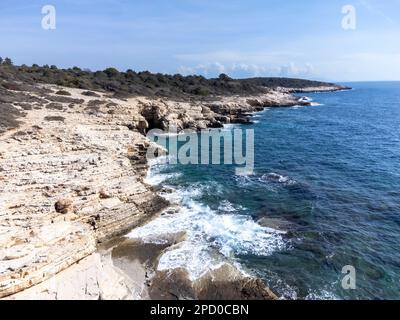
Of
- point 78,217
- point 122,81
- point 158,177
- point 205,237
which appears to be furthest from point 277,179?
point 122,81

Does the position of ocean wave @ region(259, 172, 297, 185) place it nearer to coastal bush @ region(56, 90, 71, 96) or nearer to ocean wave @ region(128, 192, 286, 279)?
ocean wave @ region(128, 192, 286, 279)

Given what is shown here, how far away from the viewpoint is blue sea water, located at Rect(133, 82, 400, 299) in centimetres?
1838

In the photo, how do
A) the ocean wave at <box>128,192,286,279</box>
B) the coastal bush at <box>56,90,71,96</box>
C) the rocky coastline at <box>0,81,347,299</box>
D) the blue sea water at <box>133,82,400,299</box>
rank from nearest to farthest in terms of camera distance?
the rocky coastline at <box>0,81,347,299</box>
the blue sea water at <box>133,82,400,299</box>
the ocean wave at <box>128,192,286,279</box>
the coastal bush at <box>56,90,71,96</box>

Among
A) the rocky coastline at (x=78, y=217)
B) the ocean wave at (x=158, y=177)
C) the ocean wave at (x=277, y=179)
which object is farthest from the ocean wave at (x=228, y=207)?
the ocean wave at (x=158, y=177)

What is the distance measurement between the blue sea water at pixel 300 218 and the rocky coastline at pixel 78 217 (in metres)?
1.58

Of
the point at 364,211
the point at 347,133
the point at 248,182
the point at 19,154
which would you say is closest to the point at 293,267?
the point at 364,211

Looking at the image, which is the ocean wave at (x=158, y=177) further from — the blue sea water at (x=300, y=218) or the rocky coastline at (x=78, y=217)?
the rocky coastline at (x=78, y=217)

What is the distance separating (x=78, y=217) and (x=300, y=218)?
49.4 feet

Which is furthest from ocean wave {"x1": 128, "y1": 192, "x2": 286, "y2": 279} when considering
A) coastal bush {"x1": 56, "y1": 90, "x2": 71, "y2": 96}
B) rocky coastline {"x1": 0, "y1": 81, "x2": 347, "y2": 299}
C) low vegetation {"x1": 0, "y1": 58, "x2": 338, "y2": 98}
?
low vegetation {"x1": 0, "y1": 58, "x2": 338, "y2": 98}

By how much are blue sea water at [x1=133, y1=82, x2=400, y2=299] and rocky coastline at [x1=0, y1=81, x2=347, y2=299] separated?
62.4 inches

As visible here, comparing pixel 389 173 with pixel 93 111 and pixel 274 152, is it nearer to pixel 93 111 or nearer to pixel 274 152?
pixel 274 152

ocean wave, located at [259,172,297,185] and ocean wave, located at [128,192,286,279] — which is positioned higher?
ocean wave, located at [259,172,297,185]

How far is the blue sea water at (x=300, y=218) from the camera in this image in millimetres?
18375

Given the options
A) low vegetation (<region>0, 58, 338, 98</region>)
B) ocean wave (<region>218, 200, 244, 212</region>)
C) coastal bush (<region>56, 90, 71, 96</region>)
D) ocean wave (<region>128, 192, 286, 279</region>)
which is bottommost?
ocean wave (<region>128, 192, 286, 279</region>)
